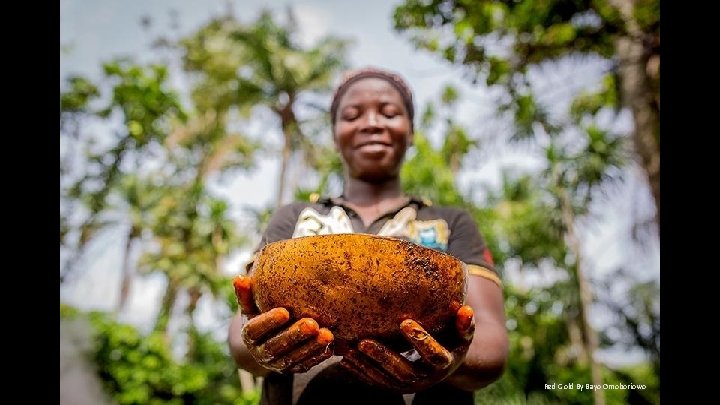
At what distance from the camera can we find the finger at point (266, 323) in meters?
0.92

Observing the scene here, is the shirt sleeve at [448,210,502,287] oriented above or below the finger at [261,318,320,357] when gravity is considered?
above

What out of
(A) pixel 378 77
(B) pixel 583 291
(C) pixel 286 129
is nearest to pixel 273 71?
(C) pixel 286 129

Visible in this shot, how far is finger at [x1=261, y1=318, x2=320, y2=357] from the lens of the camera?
0.90 m

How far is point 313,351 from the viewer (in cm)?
94

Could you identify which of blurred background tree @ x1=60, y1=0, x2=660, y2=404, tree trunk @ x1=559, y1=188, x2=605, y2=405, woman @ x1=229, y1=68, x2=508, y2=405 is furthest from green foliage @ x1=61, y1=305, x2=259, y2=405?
woman @ x1=229, y1=68, x2=508, y2=405

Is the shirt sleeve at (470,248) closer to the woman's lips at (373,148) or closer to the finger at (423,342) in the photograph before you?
the woman's lips at (373,148)

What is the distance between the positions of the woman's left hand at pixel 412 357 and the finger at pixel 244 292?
9.5 inches

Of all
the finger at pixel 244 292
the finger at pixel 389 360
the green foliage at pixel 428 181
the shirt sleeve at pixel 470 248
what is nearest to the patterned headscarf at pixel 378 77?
the shirt sleeve at pixel 470 248

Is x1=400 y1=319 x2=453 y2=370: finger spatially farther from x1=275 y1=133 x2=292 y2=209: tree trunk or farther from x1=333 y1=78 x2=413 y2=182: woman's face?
x1=275 y1=133 x2=292 y2=209: tree trunk

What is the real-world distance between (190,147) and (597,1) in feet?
52.0
